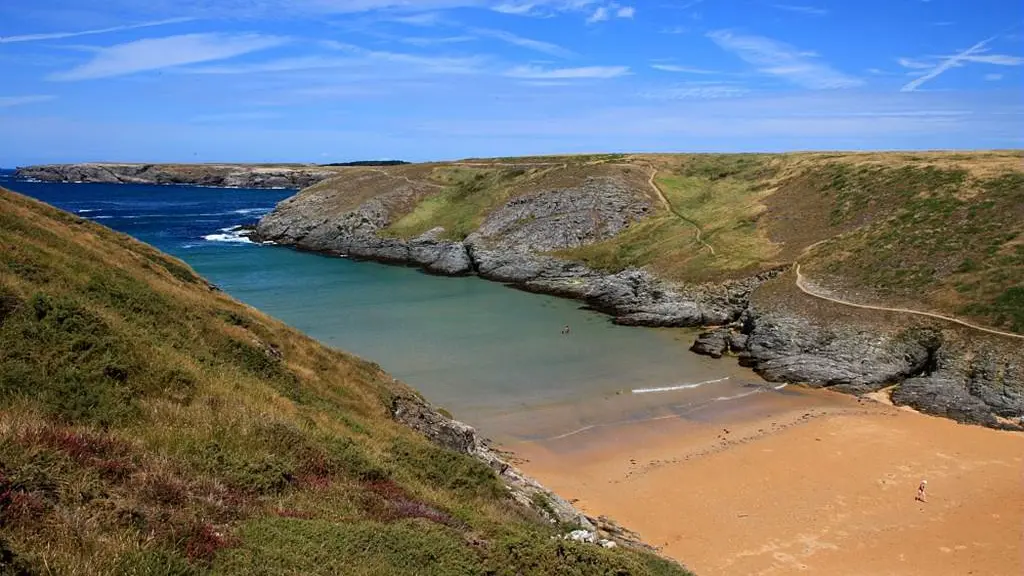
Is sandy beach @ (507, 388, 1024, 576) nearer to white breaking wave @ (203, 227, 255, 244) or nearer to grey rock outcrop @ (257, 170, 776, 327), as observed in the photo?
grey rock outcrop @ (257, 170, 776, 327)

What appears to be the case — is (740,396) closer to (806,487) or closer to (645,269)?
(806,487)

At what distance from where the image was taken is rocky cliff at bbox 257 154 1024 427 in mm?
33281

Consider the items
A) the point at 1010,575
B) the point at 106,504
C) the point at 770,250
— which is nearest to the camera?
the point at 106,504

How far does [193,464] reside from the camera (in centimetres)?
1010

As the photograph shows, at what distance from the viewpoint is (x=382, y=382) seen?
2405cm

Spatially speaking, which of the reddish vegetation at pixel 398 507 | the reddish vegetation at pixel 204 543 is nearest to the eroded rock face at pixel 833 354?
the reddish vegetation at pixel 398 507

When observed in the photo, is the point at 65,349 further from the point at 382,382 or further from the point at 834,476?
the point at 834,476

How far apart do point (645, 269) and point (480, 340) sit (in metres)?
20.0

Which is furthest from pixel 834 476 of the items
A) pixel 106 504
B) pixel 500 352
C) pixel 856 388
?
pixel 106 504

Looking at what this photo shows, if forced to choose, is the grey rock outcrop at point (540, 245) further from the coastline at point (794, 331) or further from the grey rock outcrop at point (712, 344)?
the grey rock outcrop at point (712, 344)

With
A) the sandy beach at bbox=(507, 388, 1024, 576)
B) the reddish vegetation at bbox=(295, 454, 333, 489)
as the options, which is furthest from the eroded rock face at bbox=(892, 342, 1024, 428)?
the reddish vegetation at bbox=(295, 454, 333, 489)

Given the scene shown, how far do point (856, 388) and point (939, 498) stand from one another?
12217 mm

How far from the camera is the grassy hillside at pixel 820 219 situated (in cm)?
4072

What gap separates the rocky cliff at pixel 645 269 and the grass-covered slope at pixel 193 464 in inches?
1088
